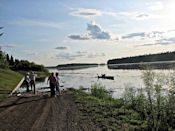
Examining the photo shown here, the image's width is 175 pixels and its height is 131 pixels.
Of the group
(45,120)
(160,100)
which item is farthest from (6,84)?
(160,100)

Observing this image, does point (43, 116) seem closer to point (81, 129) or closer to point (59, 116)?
point (59, 116)

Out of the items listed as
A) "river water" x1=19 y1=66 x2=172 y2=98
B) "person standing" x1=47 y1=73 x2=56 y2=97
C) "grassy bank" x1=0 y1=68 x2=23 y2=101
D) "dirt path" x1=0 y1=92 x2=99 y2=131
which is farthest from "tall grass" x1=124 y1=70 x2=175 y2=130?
"grassy bank" x1=0 y1=68 x2=23 y2=101

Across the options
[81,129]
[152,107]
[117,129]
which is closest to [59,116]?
[81,129]

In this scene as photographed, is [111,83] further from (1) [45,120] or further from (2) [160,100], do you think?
(2) [160,100]

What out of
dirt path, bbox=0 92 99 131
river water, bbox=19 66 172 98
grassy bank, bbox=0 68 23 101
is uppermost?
grassy bank, bbox=0 68 23 101

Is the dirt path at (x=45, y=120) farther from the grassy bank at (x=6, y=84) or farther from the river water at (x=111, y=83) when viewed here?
the grassy bank at (x=6, y=84)

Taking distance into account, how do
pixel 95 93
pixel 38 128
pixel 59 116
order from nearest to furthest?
pixel 38 128
pixel 59 116
pixel 95 93

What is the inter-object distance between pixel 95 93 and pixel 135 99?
276 inches

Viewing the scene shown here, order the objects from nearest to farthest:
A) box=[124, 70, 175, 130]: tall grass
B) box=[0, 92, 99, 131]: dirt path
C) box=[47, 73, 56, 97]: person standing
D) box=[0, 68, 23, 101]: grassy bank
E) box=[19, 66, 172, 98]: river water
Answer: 1. box=[0, 92, 99, 131]: dirt path
2. box=[124, 70, 175, 130]: tall grass
3. box=[47, 73, 56, 97]: person standing
4. box=[0, 68, 23, 101]: grassy bank
5. box=[19, 66, 172, 98]: river water

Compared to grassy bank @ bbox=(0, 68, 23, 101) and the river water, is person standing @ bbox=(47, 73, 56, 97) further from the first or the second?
the river water

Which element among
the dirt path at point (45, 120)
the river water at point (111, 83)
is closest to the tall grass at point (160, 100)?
the river water at point (111, 83)

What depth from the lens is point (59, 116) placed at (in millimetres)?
12586

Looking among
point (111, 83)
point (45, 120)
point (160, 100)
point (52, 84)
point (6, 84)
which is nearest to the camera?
point (160, 100)

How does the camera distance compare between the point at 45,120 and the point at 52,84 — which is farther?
the point at 52,84
